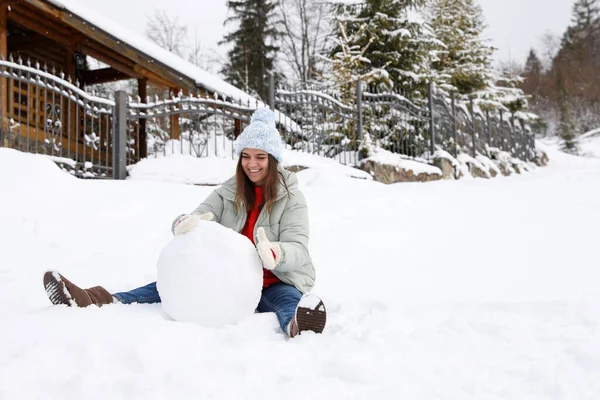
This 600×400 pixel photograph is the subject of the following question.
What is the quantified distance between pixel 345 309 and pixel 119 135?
6181 mm

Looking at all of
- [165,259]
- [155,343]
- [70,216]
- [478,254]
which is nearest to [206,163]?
[70,216]

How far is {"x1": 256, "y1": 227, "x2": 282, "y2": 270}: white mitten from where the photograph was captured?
2207mm

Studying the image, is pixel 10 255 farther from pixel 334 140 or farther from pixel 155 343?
pixel 334 140

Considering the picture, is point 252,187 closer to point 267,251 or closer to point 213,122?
point 267,251

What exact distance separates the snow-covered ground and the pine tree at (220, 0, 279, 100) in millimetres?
18272

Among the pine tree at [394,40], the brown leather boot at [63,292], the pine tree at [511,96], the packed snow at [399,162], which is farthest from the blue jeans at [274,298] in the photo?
the pine tree at [511,96]

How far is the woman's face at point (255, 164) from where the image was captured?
8.83 feet

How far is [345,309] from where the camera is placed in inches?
112

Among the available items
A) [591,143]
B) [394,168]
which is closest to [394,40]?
[394,168]

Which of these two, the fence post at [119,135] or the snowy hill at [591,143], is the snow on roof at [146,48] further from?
the snowy hill at [591,143]

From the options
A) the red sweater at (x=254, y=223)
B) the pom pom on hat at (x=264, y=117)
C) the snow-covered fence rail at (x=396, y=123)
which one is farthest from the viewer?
the snow-covered fence rail at (x=396, y=123)

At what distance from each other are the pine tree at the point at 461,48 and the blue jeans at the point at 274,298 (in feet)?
52.0

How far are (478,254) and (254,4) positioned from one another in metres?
22.4

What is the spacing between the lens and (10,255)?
3912 mm
